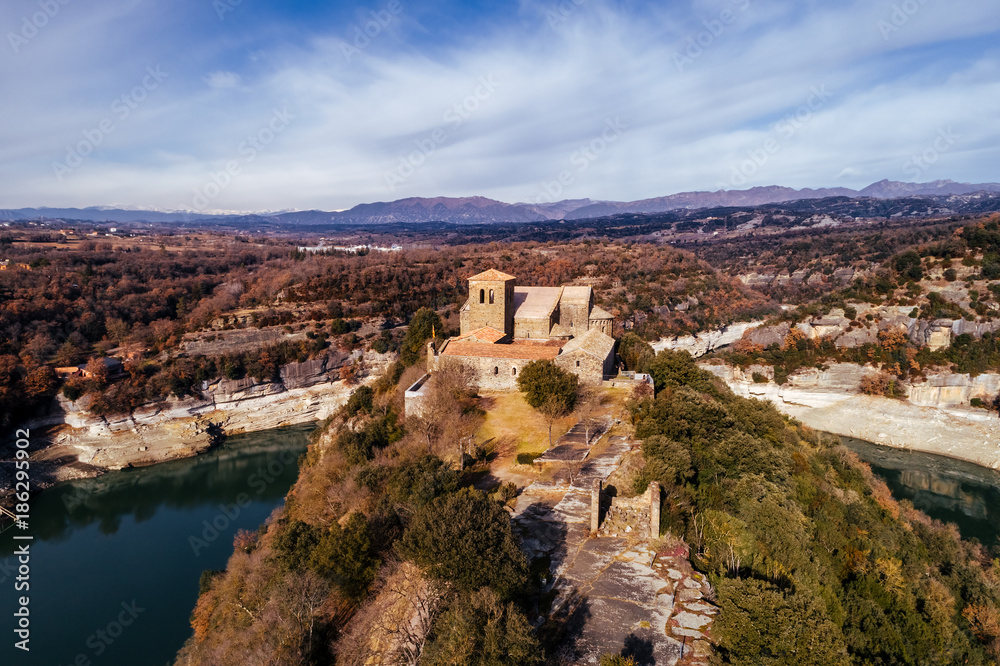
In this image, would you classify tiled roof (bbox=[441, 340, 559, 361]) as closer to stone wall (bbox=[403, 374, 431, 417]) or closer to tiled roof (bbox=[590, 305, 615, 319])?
stone wall (bbox=[403, 374, 431, 417])

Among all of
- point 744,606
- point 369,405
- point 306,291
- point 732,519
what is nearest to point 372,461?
point 369,405

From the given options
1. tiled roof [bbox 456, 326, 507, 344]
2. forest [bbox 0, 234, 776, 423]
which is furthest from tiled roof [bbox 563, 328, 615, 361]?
forest [bbox 0, 234, 776, 423]

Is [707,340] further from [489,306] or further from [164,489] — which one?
[164,489]

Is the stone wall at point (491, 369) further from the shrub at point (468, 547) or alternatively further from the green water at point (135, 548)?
the green water at point (135, 548)

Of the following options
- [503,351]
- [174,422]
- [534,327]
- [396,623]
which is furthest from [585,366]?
[174,422]

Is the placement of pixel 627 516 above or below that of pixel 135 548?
above

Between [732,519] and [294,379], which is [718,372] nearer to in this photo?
[732,519]

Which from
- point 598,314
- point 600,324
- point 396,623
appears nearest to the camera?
point 396,623
